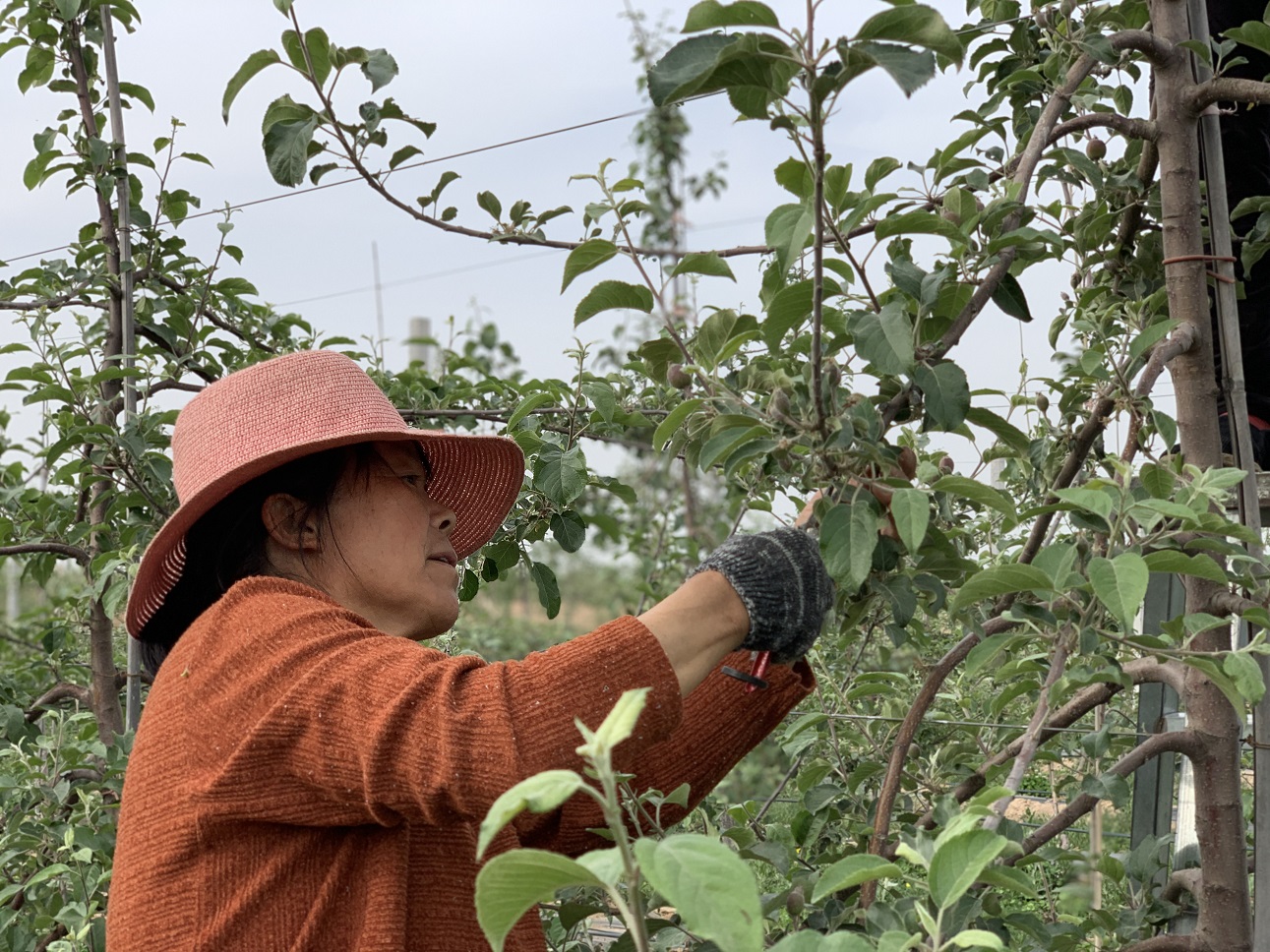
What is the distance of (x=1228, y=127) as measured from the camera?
206 cm

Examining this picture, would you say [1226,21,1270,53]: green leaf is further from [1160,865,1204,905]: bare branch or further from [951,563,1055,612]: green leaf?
[1160,865,1204,905]: bare branch

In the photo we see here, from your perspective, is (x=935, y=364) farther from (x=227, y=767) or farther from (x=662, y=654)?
(x=227, y=767)

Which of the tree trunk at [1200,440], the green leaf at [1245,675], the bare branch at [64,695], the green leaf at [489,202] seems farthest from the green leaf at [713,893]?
the bare branch at [64,695]

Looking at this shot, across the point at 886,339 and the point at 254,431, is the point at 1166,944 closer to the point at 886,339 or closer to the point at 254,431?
the point at 886,339

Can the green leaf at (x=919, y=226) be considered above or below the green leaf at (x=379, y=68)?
below

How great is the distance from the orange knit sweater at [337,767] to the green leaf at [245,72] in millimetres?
689

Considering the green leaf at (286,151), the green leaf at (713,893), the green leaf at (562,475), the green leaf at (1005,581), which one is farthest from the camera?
the green leaf at (562,475)

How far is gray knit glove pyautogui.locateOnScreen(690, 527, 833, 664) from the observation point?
1358 mm

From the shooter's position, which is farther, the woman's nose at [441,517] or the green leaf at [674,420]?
the woman's nose at [441,517]

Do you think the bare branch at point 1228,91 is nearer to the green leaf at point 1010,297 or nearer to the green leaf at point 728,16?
the green leaf at point 1010,297

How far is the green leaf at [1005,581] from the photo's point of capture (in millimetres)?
1189

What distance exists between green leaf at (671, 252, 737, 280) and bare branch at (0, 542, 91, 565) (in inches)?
75.2

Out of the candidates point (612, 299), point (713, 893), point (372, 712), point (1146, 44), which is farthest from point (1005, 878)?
point (1146, 44)

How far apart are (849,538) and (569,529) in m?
0.90
